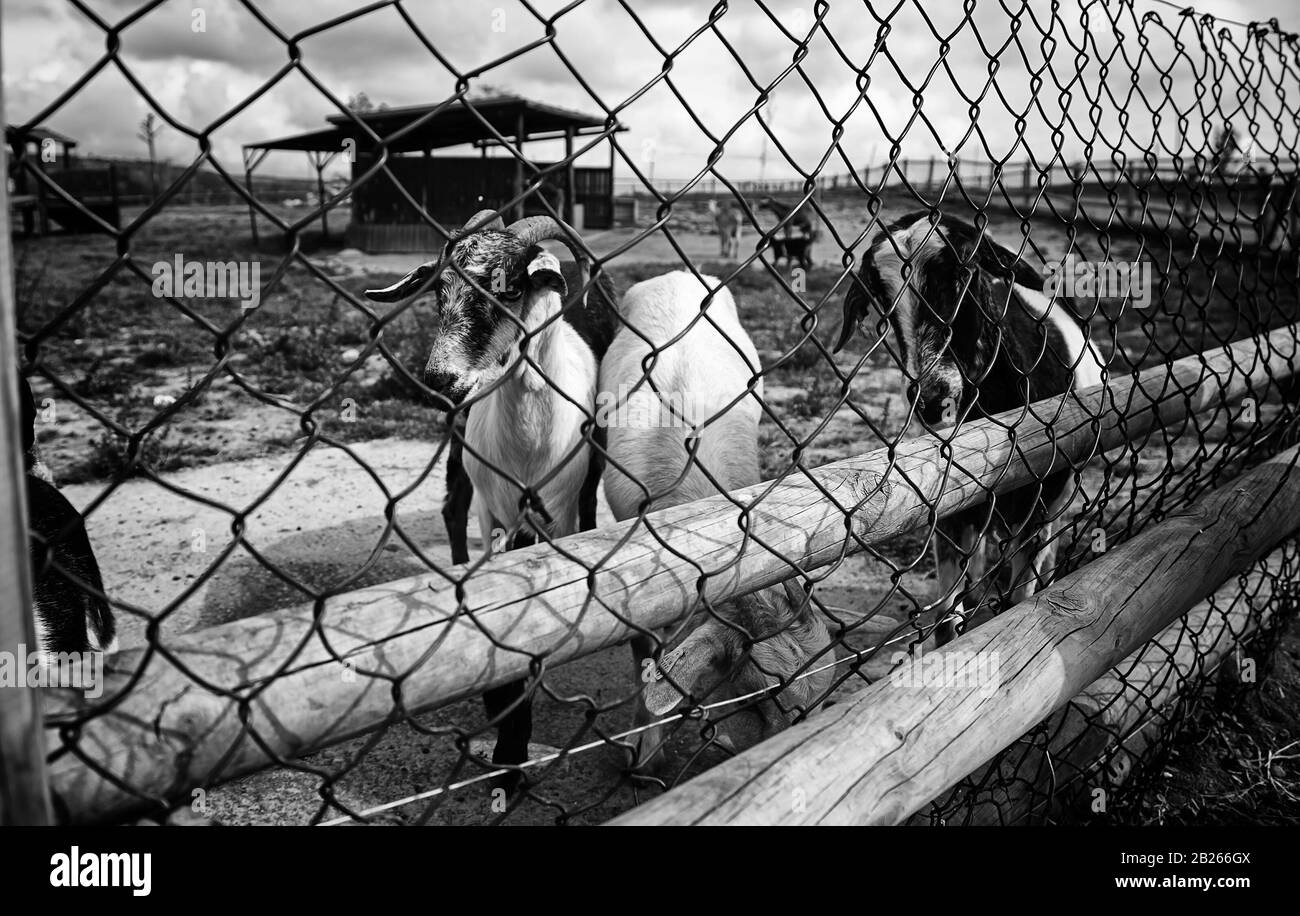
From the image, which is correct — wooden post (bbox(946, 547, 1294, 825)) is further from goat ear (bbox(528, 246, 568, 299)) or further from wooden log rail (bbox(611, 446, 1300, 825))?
goat ear (bbox(528, 246, 568, 299))

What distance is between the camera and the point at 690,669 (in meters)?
2.08

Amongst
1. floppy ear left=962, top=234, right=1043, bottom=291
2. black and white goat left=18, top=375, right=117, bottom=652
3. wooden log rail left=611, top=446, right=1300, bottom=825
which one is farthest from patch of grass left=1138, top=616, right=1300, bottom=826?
black and white goat left=18, top=375, right=117, bottom=652

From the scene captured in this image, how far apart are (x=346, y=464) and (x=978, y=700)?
5.51m

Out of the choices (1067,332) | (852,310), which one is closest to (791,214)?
(852,310)

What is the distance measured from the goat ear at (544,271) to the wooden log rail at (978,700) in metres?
1.78

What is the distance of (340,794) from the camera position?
2.93 meters

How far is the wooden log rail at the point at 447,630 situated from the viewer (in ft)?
2.99

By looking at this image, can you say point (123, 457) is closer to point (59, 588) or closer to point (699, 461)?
point (59, 588)

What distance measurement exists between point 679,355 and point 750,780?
2.60m

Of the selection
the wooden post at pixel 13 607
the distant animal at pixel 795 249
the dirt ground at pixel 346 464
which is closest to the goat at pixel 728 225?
the distant animal at pixel 795 249

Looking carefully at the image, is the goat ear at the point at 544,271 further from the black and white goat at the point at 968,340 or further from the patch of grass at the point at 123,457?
the patch of grass at the point at 123,457

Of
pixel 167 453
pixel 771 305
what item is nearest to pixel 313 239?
pixel 771 305
